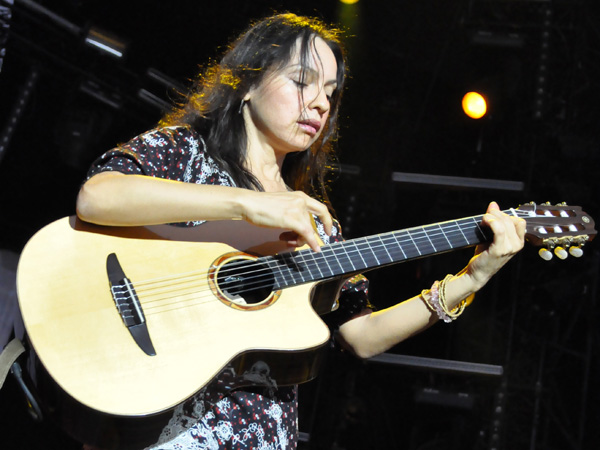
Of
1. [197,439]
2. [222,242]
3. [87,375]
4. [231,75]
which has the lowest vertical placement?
[197,439]

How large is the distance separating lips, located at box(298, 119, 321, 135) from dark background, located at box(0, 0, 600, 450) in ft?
4.44

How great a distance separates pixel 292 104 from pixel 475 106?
179cm

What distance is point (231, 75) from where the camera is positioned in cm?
233

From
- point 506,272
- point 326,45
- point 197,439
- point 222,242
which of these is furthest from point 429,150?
point 197,439

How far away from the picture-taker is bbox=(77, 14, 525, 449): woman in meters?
1.69

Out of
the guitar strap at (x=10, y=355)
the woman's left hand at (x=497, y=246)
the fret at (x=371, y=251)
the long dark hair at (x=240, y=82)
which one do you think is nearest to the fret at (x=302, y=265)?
the fret at (x=371, y=251)

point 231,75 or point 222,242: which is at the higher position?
point 231,75

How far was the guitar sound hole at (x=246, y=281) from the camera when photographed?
1.79 meters

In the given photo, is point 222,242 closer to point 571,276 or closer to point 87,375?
point 87,375

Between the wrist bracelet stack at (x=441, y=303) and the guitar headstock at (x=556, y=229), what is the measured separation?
1.02ft

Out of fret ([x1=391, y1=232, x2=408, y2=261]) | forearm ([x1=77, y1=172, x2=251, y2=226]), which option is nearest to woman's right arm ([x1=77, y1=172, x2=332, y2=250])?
forearm ([x1=77, y1=172, x2=251, y2=226])

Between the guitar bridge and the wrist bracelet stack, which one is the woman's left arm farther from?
the guitar bridge

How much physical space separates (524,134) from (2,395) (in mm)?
2949

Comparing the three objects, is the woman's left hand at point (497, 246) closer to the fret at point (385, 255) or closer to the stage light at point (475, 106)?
the fret at point (385, 255)
